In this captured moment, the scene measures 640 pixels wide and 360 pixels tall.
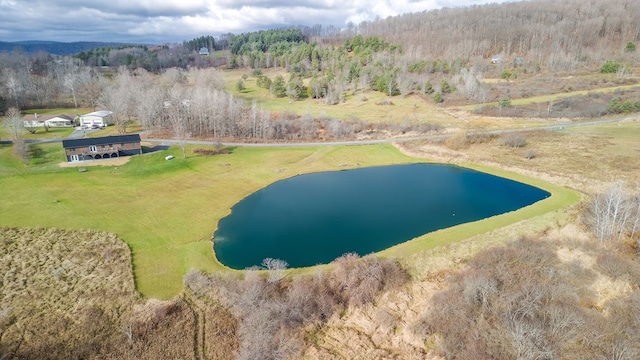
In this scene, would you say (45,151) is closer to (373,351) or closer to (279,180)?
(279,180)

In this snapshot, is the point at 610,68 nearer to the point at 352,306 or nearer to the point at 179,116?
the point at 179,116

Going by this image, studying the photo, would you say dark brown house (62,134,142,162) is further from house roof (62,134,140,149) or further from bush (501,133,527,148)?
bush (501,133,527,148)

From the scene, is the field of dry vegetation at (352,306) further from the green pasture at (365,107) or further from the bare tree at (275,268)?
the green pasture at (365,107)

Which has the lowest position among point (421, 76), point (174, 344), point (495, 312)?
point (174, 344)

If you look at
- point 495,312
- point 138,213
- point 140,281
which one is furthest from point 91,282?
point 495,312

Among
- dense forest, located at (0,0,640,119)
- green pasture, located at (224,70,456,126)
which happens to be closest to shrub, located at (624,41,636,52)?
A: dense forest, located at (0,0,640,119)

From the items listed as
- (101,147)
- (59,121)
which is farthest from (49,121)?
(101,147)

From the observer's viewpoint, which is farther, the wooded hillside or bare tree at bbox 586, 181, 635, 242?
the wooded hillside
